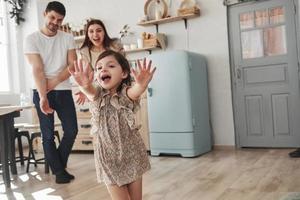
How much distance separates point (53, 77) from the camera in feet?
10.0

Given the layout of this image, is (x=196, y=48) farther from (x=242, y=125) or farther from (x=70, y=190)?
(x=70, y=190)

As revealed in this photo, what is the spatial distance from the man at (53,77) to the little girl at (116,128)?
1.50 meters

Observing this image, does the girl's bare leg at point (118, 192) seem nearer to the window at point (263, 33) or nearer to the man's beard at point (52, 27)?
the man's beard at point (52, 27)

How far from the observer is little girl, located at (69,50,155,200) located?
1.49m

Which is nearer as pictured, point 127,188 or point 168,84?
point 127,188

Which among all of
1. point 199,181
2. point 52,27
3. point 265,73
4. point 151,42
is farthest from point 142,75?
point 151,42

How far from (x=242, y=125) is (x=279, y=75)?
A: 0.77 metres

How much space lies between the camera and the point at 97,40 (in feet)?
8.55

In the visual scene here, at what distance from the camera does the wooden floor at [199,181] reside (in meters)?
2.52

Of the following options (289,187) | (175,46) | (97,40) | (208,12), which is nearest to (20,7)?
(175,46)

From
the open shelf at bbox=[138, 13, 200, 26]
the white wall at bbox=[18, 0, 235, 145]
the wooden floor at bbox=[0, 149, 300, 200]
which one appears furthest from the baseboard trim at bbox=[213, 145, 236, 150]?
the open shelf at bbox=[138, 13, 200, 26]

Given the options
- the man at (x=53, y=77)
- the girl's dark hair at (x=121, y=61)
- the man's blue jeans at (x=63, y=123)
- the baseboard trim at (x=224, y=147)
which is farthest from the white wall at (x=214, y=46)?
the girl's dark hair at (x=121, y=61)

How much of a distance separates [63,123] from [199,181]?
4.15 feet

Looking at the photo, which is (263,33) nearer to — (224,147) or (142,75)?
(224,147)
